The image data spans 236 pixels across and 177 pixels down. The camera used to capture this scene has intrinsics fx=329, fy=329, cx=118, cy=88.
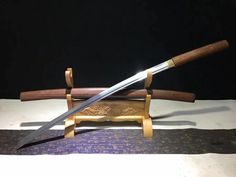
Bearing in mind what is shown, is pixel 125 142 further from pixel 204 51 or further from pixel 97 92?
pixel 204 51

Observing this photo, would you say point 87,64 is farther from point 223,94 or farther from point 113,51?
point 223,94

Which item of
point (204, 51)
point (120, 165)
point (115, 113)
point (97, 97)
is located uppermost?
point (204, 51)

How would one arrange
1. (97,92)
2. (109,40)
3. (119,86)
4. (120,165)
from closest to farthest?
(120,165) < (119,86) < (97,92) < (109,40)

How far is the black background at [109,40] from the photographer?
2.50 metres

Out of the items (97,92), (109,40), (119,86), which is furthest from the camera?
(109,40)

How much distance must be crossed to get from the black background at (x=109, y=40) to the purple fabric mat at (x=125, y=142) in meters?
0.62

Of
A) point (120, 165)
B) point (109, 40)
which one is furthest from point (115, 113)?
point (109, 40)

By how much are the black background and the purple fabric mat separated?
616 mm

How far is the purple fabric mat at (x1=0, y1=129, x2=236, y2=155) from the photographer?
1.98m

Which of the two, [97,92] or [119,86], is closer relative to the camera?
[119,86]

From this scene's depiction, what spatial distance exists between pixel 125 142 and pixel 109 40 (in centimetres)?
88

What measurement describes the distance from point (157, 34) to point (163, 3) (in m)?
0.24

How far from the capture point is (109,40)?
2566 millimetres

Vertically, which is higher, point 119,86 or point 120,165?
point 119,86
